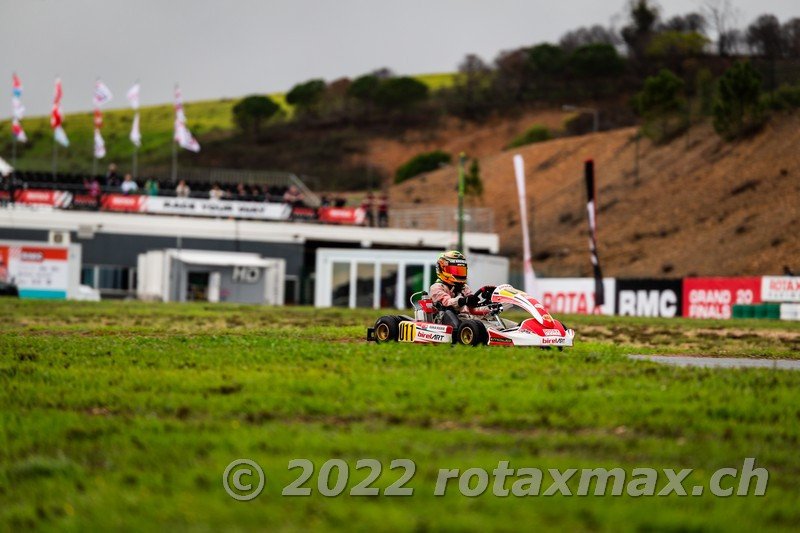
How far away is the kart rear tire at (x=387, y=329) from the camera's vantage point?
18062 millimetres

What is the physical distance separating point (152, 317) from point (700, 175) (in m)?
56.2

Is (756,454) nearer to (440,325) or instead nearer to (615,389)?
(615,389)

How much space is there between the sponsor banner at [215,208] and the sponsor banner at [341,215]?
7.29ft

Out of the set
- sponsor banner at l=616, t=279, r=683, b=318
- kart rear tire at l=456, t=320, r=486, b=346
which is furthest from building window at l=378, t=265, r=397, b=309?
kart rear tire at l=456, t=320, r=486, b=346

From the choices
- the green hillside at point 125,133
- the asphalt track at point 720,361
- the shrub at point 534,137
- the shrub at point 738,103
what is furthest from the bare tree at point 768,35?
the asphalt track at point 720,361

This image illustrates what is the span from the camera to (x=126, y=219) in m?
62.3

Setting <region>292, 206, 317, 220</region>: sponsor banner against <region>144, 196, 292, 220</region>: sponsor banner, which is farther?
<region>292, 206, 317, 220</region>: sponsor banner

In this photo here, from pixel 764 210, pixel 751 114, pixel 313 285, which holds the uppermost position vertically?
pixel 751 114

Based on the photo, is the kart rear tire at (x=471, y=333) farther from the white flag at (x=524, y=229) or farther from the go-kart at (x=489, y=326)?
the white flag at (x=524, y=229)

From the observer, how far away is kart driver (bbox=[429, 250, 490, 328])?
17.4 metres

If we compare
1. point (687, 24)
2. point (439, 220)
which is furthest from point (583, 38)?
point (439, 220)

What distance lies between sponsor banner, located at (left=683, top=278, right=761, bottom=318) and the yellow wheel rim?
29.5 meters

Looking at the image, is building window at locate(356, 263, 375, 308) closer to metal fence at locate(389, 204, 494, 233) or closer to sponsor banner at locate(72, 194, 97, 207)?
metal fence at locate(389, 204, 494, 233)

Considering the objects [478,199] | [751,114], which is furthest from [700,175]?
[478,199]
